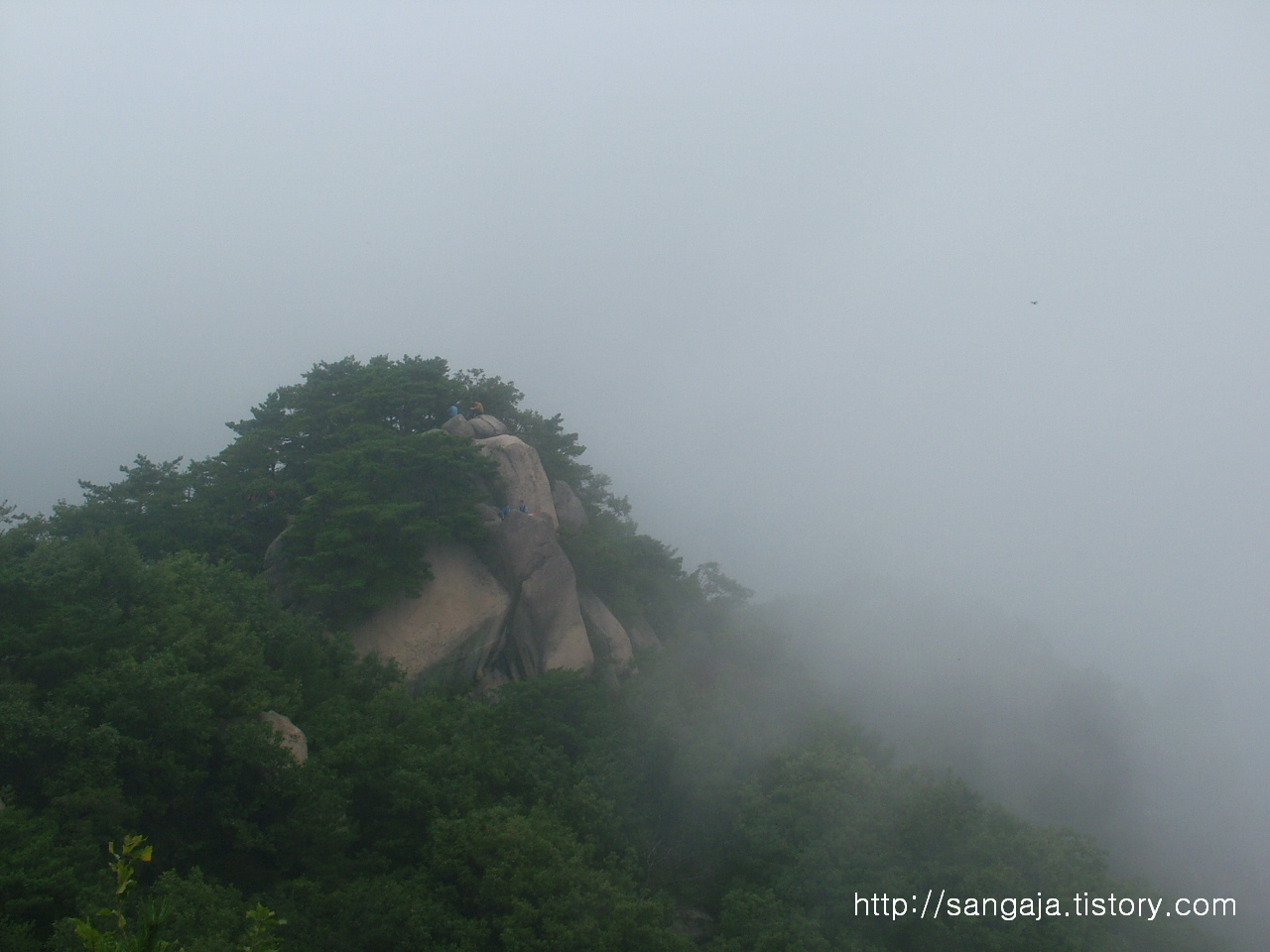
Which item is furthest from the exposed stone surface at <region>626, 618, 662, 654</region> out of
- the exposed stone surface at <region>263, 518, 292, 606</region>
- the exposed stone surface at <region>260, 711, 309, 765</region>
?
the exposed stone surface at <region>260, 711, 309, 765</region>

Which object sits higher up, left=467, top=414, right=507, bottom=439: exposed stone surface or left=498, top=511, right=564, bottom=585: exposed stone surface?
left=467, top=414, right=507, bottom=439: exposed stone surface

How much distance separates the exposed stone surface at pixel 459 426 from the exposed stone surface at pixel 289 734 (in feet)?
38.2

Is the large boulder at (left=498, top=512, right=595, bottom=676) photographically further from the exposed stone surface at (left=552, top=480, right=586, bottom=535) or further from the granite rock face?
the granite rock face

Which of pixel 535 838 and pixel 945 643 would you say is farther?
pixel 945 643

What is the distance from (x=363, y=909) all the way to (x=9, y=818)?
13.9 ft

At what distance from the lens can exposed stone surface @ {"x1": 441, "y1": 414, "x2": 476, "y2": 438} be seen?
971 inches

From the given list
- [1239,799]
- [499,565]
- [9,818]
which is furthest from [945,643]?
[9,818]

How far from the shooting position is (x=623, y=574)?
2534 cm

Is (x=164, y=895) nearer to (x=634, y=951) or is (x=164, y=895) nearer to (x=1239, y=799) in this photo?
(x=634, y=951)

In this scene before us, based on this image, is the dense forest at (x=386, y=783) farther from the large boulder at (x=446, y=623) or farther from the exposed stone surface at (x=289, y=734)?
the large boulder at (x=446, y=623)

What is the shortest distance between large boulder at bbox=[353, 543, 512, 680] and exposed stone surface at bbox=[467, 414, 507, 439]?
4216mm

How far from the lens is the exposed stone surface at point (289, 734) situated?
43.6ft

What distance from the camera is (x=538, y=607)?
2245 cm

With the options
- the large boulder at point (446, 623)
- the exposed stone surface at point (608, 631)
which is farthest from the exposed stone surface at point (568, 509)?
the large boulder at point (446, 623)
